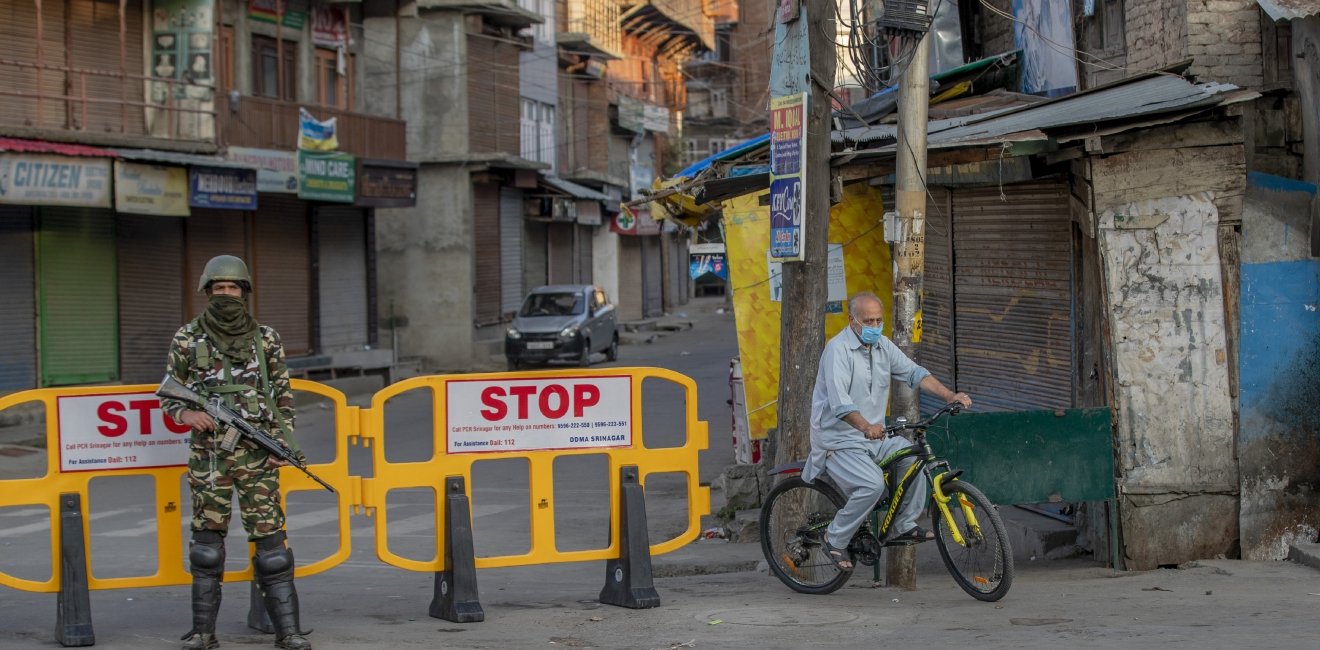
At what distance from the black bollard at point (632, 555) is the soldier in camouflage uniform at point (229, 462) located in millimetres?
1865

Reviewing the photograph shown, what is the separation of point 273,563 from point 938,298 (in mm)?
7054

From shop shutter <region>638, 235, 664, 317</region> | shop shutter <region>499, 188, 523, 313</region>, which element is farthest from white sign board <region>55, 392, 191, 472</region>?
shop shutter <region>638, 235, 664, 317</region>

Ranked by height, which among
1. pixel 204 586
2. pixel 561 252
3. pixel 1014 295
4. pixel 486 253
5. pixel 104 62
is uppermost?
pixel 104 62

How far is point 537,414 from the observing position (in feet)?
26.8

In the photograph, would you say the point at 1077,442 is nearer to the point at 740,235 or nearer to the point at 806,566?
the point at 806,566

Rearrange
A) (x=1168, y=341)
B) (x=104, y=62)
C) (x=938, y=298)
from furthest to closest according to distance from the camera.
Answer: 1. (x=104, y=62)
2. (x=938, y=298)
3. (x=1168, y=341)

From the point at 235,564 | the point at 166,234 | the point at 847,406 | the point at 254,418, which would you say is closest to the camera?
the point at 254,418

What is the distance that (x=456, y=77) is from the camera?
34125 mm

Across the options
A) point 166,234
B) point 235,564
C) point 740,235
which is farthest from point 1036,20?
point 166,234

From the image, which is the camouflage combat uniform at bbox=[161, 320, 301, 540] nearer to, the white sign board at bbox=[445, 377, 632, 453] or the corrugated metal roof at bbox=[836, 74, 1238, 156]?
the white sign board at bbox=[445, 377, 632, 453]

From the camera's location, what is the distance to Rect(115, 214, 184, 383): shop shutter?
23891mm

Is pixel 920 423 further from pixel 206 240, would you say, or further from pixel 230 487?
pixel 206 240

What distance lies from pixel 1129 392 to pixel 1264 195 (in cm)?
159

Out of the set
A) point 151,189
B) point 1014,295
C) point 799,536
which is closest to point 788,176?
point 799,536
